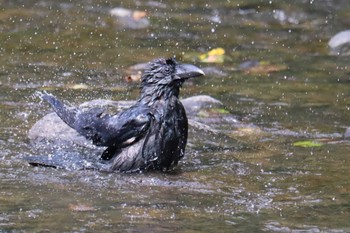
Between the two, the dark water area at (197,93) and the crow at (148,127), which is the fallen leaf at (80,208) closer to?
the dark water area at (197,93)

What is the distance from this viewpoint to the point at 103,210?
611 centimetres

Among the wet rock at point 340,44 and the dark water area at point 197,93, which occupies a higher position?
the wet rock at point 340,44

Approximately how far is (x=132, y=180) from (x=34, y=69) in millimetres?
4260

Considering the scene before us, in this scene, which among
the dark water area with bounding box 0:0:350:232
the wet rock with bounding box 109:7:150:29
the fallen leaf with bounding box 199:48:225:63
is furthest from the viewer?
the wet rock with bounding box 109:7:150:29

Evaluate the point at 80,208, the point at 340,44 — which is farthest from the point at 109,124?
the point at 340,44

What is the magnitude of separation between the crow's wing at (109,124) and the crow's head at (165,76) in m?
0.19

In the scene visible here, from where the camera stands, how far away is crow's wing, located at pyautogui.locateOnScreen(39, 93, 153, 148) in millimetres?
7473

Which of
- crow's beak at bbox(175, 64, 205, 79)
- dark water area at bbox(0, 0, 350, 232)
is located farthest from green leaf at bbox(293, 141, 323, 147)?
crow's beak at bbox(175, 64, 205, 79)

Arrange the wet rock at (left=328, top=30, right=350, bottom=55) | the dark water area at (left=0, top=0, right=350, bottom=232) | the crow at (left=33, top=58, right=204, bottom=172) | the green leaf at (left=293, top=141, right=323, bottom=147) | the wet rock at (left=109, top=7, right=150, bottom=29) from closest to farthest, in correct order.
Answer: the dark water area at (left=0, top=0, right=350, bottom=232) → the crow at (left=33, top=58, right=204, bottom=172) → the green leaf at (left=293, top=141, right=323, bottom=147) → the wet rock at (left=328, top=30, right=350, bottom=55) → the wet rock at (left=109, top=7, right=150, bottom=29)

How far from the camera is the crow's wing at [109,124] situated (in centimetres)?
747

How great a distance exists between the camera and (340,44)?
1256 cm

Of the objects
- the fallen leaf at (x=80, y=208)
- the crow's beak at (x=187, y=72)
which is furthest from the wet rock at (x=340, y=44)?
the fallen leaf at (x=80, y=208)

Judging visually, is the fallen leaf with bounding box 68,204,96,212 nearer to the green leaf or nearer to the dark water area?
the dark water area

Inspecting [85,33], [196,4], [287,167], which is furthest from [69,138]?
[196,4]
